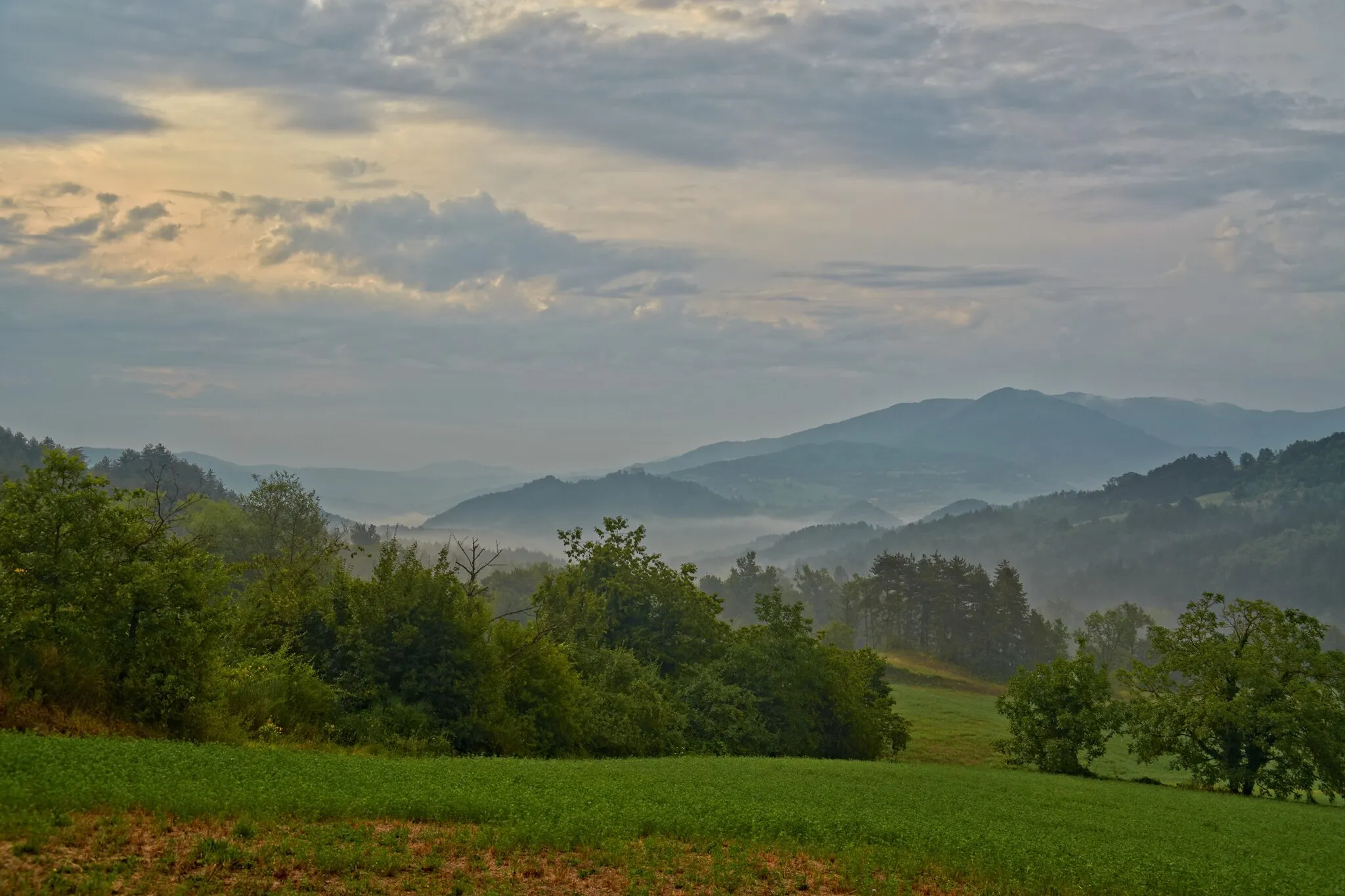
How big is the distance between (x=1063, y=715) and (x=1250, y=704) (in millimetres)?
10873

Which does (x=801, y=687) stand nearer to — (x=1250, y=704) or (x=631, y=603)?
(x=631, y=603)

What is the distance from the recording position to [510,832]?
22.0m

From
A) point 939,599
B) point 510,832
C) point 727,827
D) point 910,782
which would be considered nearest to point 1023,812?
point 910,782

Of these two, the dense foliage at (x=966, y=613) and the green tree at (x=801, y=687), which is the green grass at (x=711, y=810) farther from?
the dense foliage at (x=966, y=613)

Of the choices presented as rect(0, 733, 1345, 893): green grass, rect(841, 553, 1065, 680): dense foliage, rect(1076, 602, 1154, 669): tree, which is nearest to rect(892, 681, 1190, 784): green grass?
rect(0, 733, 1345, 893): green grass

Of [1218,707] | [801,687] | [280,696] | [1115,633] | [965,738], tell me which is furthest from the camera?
[1115,633]

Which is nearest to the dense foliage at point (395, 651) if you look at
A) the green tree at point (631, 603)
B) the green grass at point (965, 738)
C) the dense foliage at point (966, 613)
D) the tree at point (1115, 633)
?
the green tree at point (631, 603)

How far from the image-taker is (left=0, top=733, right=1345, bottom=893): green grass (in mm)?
20516

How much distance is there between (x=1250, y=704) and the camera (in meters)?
56.7

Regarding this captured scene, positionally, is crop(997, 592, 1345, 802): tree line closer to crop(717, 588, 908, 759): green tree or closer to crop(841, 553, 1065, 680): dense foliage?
crop(717, 588, 908, 759): green tree

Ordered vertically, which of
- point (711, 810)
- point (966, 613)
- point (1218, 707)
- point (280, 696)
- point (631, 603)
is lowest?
point (966, 613)

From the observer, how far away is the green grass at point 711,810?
20.5 meters

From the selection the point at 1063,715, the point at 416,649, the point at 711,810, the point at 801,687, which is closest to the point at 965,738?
the point at 1063,715

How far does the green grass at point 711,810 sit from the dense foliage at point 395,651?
13.9 ft
